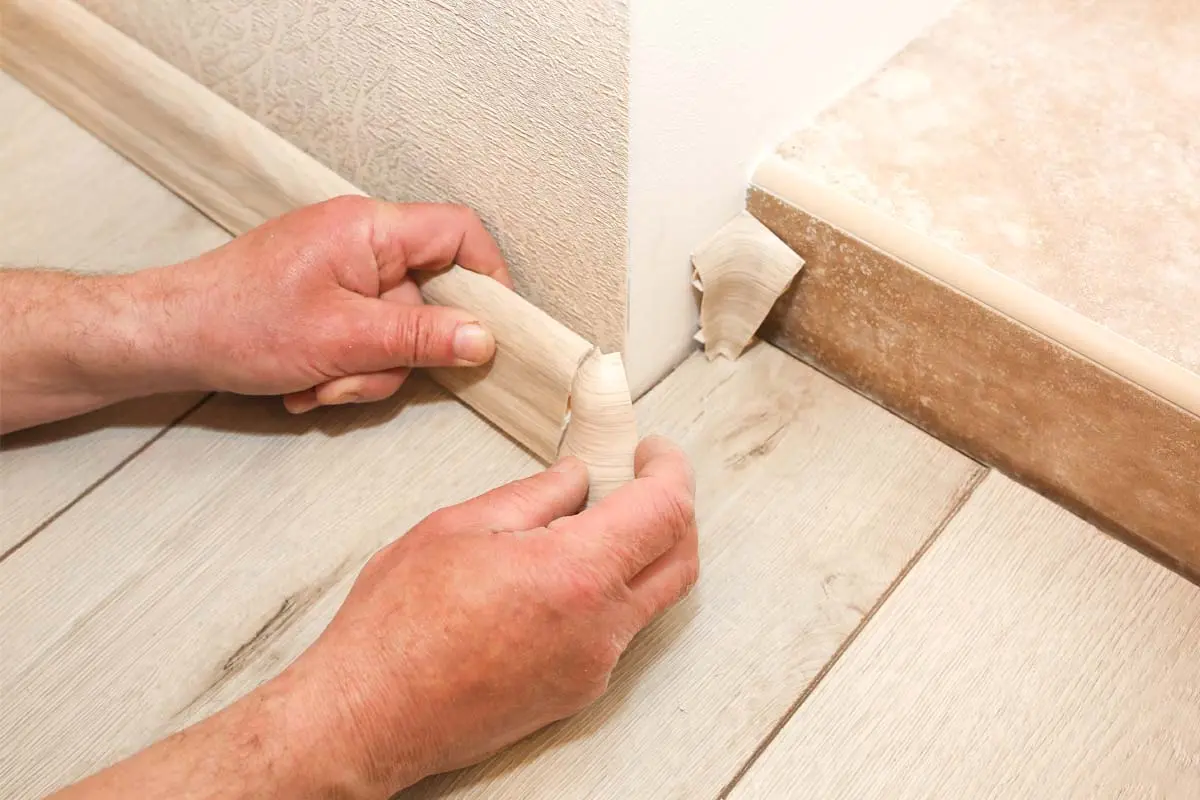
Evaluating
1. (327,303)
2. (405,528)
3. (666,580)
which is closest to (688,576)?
(666,580)

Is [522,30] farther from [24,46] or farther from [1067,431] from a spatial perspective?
[24,46]

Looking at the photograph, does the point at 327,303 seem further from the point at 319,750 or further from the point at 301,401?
the point at 319,750

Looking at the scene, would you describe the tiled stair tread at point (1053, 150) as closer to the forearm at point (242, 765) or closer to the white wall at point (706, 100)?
the white wall at point (706, 100)

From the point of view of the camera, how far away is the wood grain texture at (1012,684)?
0.62m

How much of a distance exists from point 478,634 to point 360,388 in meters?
0.26

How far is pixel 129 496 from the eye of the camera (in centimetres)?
76

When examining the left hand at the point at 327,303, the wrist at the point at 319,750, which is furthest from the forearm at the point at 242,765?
the left hand at the point at 327,303

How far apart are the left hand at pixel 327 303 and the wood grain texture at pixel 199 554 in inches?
2.7

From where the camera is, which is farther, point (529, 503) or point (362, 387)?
point (362, 387)

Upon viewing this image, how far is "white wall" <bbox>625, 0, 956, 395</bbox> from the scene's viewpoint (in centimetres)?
58

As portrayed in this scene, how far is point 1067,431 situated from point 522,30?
0.47 m

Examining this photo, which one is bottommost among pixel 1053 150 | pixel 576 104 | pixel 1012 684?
pixel 1012 684

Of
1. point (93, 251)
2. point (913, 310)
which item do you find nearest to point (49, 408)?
point (93, 251)

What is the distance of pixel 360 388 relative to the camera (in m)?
0.75
